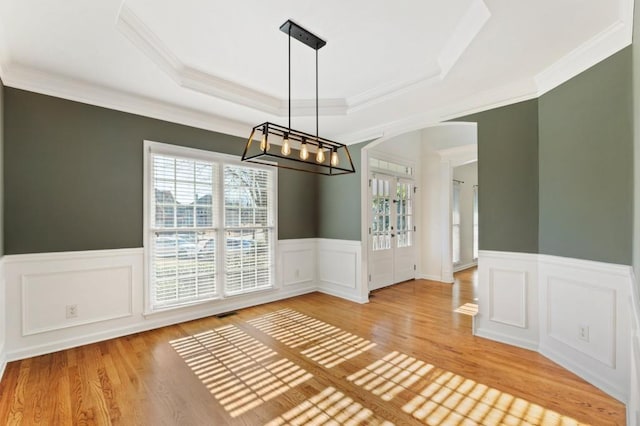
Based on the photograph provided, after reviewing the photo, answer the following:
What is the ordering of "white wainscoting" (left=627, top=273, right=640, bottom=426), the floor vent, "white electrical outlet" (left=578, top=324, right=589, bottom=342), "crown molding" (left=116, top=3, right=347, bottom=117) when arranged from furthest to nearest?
1. the floor vent
2. "white electrical outlet" (left=578, top=324, right=589, bottom=342)
3. "crown molding" (left=116, top=3, right=347, bottom=117)
4. "white wainscoting" (left=627, top=273, right=640, bottom=426)

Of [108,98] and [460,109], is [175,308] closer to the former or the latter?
[108,98]

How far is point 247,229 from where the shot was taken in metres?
4.41

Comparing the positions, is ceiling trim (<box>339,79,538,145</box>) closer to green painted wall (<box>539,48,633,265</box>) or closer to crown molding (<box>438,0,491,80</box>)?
green painted wall (<box>539,48,633,265</box>)

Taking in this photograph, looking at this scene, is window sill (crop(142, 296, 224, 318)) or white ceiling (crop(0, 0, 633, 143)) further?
window sill (crop(142, 296, 224, 318))

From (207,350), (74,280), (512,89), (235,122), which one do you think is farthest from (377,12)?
(74,280)

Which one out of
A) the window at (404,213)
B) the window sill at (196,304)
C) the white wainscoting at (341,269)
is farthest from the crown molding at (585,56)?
the window sill at (196,304)

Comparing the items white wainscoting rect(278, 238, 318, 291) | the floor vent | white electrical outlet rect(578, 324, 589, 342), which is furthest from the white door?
white electrical outlet rect(578, 324, 589, 342)

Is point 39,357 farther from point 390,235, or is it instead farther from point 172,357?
point 390,235

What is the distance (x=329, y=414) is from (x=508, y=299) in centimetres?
227

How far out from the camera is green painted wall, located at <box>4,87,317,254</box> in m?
2.79

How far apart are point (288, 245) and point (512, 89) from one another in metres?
3.62

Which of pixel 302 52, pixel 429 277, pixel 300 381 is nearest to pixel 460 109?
pixel 302 52

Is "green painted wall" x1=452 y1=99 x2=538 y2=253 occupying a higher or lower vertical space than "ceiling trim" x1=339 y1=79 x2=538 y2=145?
lower

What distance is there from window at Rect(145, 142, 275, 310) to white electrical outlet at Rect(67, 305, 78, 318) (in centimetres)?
67
